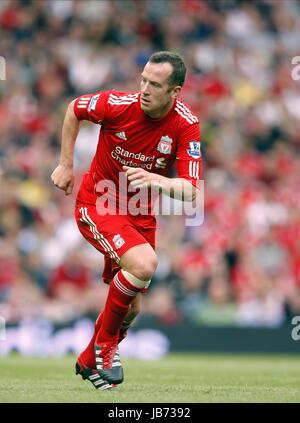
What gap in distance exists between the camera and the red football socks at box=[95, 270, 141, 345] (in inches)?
275

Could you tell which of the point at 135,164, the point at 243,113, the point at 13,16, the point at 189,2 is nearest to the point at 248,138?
→ the point at 243,113

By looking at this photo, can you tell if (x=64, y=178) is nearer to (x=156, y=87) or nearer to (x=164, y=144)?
(x=164, y=144)

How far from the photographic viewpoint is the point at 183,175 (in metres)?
7.04

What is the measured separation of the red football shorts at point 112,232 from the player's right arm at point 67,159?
0.24 m

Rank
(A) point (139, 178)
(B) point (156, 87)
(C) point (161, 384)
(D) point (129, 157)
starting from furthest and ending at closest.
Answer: (C) point (161, 384), (D) point (129, 157), (B) point (156, 87), (A) point (139, 178)

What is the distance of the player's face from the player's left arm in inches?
11.6

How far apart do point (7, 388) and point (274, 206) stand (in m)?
8.06

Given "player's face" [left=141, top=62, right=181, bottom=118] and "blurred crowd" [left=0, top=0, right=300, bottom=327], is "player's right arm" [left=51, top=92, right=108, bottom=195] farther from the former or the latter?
"blurred crowd" [left=0, top=0, right=300, bottom=327]

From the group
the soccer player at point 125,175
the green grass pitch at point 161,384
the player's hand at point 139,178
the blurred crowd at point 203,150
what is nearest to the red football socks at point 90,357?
the soccer player at point 125,175

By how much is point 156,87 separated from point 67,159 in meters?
0.89

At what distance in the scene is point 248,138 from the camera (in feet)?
52.6

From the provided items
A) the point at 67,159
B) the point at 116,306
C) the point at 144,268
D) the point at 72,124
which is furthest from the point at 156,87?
the point at 116,306

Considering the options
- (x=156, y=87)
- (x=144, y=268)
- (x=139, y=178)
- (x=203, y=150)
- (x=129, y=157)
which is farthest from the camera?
(x=203, y=150)

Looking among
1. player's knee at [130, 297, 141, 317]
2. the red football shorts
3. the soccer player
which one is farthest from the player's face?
player's knee at [130, 297, 141, 317]
